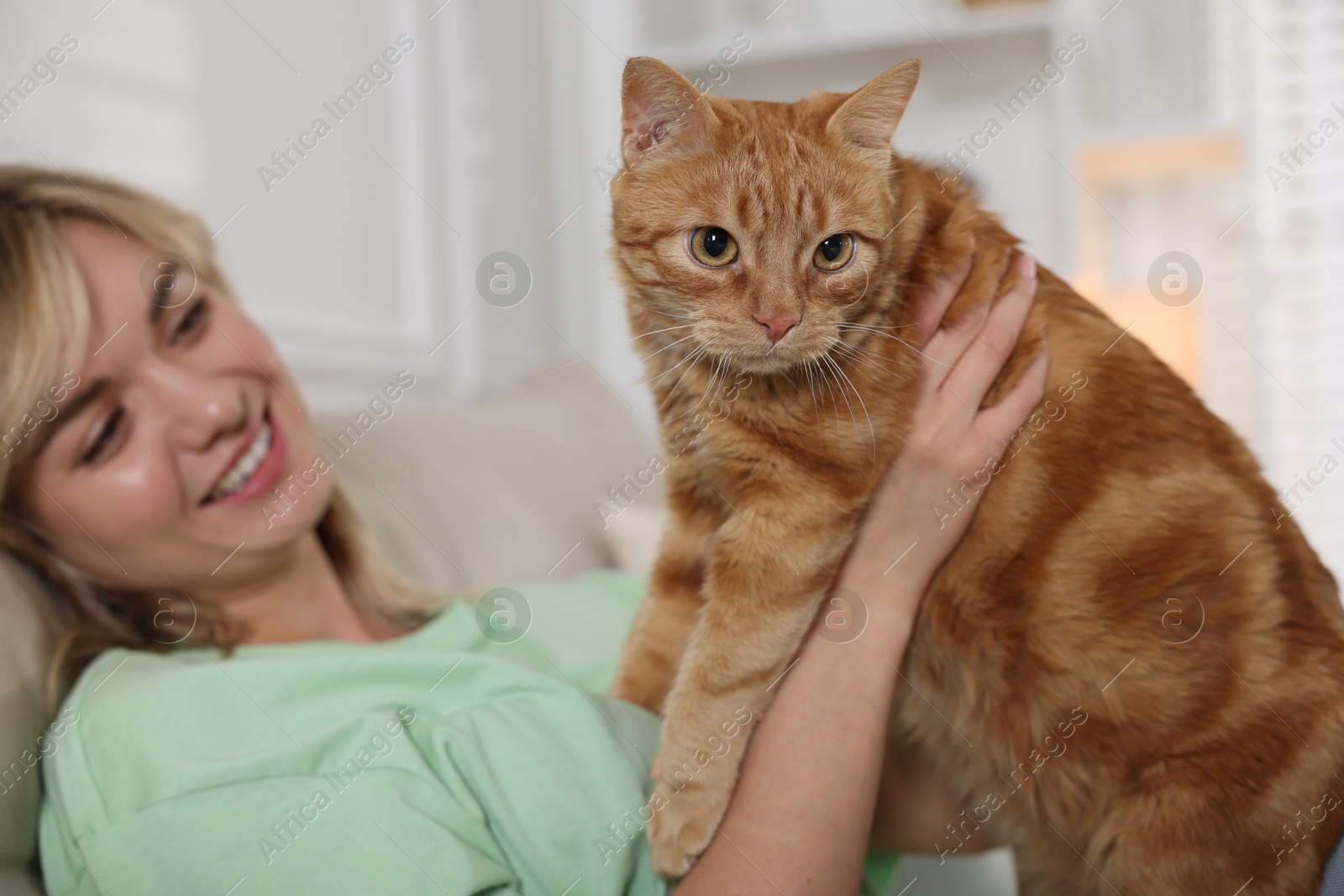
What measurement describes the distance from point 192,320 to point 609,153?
210 cm

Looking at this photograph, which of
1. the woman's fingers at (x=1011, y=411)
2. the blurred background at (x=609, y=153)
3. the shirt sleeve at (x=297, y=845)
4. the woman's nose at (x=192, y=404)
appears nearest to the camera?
the shirt sleeve at (x=297, y=845)

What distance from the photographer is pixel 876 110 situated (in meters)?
1.13

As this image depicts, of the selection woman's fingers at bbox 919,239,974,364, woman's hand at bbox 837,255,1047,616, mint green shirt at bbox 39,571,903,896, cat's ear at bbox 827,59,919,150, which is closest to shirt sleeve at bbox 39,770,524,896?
mint green shirt at bbox 39,571,903,896

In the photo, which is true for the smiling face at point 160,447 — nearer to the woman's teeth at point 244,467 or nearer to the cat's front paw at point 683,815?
the woman's teeth at point 244,467

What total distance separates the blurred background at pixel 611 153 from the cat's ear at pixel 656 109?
0.95m

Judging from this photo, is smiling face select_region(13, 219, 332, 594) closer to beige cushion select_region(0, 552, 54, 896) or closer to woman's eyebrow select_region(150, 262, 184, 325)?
woman's eyebrow select_region(150, 262, 184, 325)

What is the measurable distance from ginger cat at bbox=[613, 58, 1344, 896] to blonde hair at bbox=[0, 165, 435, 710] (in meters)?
0.70

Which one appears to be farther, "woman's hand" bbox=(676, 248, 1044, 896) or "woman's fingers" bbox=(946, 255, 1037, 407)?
"woman's fingers" bbox=(946, 255, 1037, 407)

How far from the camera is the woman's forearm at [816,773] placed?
1024 mm

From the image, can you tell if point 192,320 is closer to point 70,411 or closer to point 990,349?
point 70,411

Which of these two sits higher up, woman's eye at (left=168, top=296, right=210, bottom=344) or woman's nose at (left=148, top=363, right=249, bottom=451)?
woman's eye at (left=168, top=296, right=210, bottom=344)

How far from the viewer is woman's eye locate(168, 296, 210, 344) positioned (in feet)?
4.45

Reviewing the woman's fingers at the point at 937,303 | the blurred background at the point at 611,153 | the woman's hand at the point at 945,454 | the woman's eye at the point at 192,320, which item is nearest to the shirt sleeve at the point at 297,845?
the woman's hand at the point at 945,454

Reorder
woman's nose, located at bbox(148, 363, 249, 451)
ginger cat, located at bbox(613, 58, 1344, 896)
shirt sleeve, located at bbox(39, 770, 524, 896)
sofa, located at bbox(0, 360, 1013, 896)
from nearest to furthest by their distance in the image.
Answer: shirt sleeve, located at bbox(39, 770, 524, 896) < ginger cat, located at bbox(613, 58, 1344, 896) < woman's nose, located at bbox(148, 363, 249, 451) < sofa, located at bbox(0, 360, 1013, 896)
